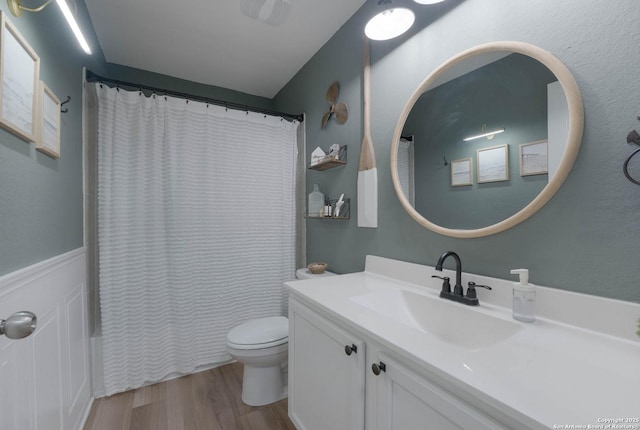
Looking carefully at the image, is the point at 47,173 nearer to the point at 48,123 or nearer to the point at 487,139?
the point at 48,123

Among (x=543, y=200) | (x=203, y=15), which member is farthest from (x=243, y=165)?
(x=543, y=200)

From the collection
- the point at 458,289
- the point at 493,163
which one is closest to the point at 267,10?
A: the point at 493,163

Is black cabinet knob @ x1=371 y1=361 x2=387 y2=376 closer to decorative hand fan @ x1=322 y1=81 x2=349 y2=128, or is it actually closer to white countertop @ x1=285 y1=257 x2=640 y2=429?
white countertop @ x1=285 y1=257 x2=640 y2=429

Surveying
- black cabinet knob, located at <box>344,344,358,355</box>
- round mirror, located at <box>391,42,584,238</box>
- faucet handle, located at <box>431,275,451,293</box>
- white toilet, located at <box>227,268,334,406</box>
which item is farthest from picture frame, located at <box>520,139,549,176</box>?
white toilet, located at <box>227,268,334,406</box>

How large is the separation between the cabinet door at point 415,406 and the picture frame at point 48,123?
1511 millimetres

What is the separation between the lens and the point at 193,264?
1950 mm

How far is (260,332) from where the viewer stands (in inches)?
68.2

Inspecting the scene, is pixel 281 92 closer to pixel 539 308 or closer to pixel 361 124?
pixel 361 124

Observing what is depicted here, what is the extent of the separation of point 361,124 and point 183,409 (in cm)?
208

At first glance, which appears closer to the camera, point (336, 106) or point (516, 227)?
point (516, 227)

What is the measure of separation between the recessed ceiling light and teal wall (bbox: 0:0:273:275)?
4.47ft

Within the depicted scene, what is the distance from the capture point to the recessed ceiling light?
1246mm

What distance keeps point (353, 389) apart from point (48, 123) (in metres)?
1.64

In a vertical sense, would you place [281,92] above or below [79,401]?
above
